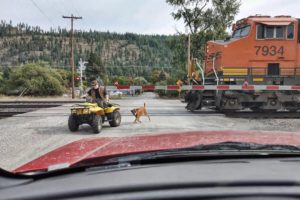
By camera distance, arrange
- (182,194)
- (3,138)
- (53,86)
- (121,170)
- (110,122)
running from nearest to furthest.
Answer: (182,194), (121,170), (3,138), (110,122), (53,86)

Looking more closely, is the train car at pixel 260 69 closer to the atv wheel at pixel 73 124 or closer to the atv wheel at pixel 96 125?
the atv wheel at pixel 96 125

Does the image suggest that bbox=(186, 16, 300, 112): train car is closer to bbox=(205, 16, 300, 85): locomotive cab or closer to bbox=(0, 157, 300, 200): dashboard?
bbox=(205, 16, 300, 85): locomotive cab

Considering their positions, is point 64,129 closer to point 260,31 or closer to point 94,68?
point 260,31

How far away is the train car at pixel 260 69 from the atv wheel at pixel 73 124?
19.4ft

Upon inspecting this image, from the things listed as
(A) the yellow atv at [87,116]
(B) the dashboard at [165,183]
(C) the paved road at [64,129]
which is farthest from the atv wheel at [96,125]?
(B) the dashboard at [165,183]

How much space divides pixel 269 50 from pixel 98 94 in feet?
22.5

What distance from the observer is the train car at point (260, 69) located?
14.8 metres

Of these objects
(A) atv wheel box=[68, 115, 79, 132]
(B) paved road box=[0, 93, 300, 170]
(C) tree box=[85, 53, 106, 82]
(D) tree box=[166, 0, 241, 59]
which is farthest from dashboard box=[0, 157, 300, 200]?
(C) tree box=[85, 53, 106, 82]

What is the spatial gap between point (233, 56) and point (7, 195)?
14.5m

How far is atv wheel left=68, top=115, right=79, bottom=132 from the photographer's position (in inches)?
426

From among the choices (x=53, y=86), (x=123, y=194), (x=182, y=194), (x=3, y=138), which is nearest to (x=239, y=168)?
(x=182, y=194)

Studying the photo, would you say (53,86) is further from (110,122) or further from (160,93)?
(110,122)

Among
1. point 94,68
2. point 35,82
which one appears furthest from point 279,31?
point 94,68

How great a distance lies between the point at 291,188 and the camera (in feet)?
4.43
